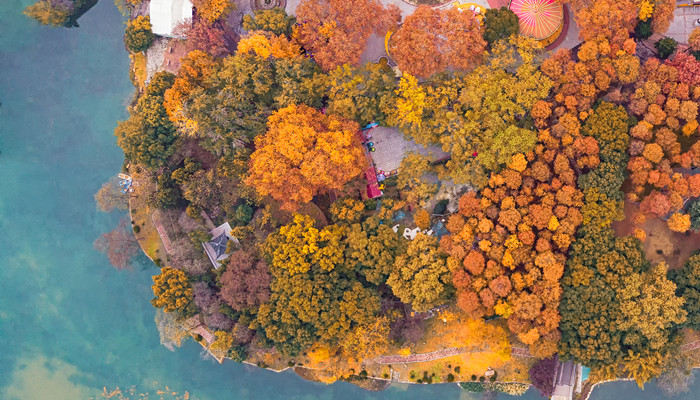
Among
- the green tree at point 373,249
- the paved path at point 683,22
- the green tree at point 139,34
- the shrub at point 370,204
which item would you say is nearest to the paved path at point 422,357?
the green tree at point 373,249

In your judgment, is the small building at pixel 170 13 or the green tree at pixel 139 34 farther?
the green tree at pixel 139 34

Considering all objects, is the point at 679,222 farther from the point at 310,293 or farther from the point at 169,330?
the point at 169,330

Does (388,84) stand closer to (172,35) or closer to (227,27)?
(227,27)

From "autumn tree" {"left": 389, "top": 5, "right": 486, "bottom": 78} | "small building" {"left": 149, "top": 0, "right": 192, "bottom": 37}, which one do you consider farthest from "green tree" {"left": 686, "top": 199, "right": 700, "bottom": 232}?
"small building" {"left": 149, "top": 0, "right": 192, "bottom": 37}

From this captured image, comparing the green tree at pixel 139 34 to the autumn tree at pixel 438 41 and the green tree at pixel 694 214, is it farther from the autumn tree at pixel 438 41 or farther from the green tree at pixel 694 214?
the green tree at pixel 694 214

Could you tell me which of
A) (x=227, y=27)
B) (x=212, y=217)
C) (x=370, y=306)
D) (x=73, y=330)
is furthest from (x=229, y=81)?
(x=73, y=330)

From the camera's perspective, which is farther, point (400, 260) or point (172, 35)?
point (172, 35)
